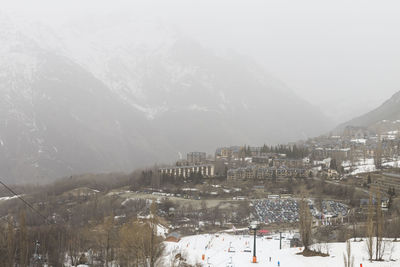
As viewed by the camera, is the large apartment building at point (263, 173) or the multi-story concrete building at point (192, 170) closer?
the large apartment building at point (263, 173)

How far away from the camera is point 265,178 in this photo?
101750 millimetres

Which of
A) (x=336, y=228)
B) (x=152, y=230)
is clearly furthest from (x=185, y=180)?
(x=152, y=230)

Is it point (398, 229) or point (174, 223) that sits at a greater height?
point (398, 229)

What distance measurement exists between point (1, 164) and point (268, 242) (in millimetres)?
168869

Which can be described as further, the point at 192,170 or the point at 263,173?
the point at 192,170

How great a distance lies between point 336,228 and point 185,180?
184ft

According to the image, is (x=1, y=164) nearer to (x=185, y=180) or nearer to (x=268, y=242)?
(x=185, y=180)

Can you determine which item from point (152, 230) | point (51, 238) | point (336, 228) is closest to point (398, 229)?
point (336, 228)

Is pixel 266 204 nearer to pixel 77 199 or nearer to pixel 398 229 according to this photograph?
pixel 398 229

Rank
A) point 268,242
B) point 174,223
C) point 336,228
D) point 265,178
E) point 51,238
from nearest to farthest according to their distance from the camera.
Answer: point 51,238
point 268,242
point 336,228
point 174,223
point 265,178

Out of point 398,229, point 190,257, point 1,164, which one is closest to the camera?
point 190,257

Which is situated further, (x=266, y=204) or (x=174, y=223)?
(x=266, y=204)

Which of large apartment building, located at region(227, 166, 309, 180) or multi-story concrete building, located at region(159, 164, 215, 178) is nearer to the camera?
large apartment building, located at region(227, 166, 309, 180)

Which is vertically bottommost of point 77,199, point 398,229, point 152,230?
point 77,199
